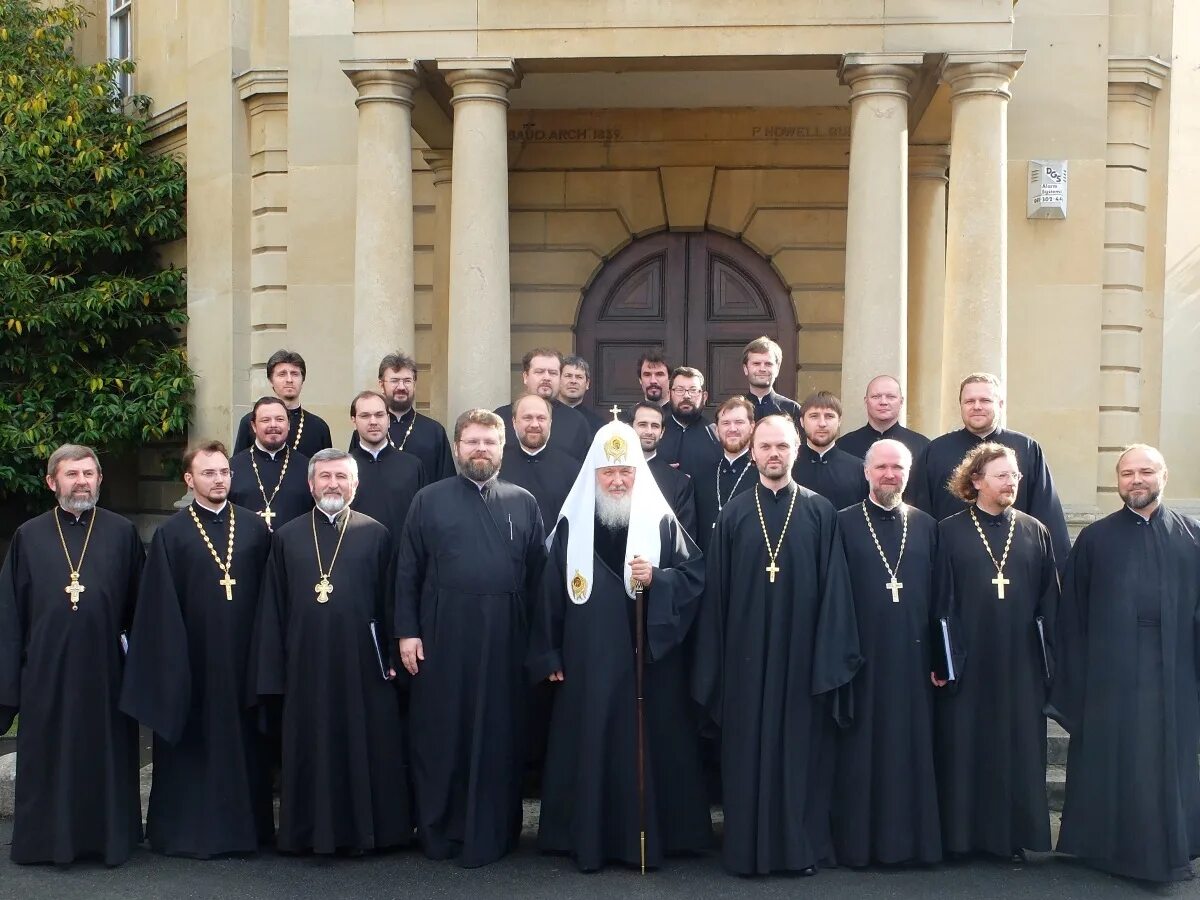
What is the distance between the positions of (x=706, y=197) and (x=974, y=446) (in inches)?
203

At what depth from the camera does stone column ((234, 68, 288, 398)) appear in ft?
40.5

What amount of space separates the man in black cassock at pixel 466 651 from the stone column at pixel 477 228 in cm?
286

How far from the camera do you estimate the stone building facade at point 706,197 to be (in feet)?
30.0

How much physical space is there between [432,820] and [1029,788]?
2.81 metres

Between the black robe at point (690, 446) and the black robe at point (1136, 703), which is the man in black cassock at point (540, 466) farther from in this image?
the black robe at point (1136, 703)

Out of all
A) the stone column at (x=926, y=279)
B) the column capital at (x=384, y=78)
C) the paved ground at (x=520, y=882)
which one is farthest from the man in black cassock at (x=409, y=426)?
the stone column at (x=926, y=279)

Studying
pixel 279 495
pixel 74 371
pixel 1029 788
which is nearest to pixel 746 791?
pixel 1029 788

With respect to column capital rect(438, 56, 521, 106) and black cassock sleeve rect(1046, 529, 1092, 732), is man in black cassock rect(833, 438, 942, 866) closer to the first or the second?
black cassock sleeve rect(1046, 529, 1092, 732)

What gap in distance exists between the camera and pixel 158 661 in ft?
20.9

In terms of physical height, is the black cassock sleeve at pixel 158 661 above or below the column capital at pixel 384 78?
below

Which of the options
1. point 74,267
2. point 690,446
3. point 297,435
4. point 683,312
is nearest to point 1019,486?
point 690,446

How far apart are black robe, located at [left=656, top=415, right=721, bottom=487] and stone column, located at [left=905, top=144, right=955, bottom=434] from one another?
3.83 meters

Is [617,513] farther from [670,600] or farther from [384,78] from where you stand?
[384,78]

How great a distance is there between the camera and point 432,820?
6344 millimetres
